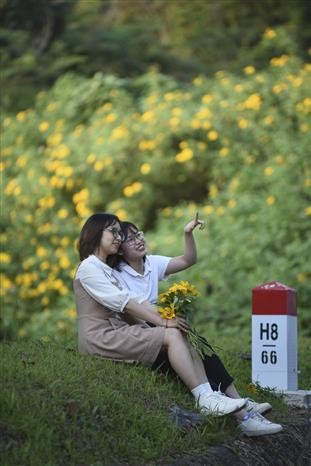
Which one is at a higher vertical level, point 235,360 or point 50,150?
point 50,150

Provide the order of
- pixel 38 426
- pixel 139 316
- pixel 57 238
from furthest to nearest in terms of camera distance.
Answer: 1. pixel 57 238
2. pixel 139 316
3. pixel 38 426

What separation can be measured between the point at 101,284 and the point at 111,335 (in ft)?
0.92

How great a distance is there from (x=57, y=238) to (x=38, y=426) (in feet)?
20.6

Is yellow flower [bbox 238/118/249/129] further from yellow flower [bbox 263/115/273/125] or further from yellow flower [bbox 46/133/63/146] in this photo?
yellow flower [bbox 46/133/63/146]

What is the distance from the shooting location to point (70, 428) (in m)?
4.47

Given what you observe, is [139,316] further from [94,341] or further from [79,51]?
[79,51]

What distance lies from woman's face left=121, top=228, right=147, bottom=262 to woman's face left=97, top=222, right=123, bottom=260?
0.54 ft

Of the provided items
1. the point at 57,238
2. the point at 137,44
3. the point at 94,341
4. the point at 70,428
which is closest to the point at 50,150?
the point at 57,238

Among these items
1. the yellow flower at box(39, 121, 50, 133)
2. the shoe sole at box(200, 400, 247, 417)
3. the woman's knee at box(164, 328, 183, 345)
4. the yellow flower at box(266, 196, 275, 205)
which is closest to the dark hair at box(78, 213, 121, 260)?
the woman's knee at box(164, 328, 183, 345)

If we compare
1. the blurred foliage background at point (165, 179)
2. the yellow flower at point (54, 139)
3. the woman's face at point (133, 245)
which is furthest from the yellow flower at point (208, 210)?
the woman's face at point (133, 245)

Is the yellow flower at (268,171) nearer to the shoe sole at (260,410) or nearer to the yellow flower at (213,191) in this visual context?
the yellow flower at (213,191)

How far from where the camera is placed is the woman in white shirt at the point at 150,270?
5559mm

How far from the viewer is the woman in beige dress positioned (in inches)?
210

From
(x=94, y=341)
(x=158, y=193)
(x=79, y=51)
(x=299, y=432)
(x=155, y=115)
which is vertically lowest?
(x=299, y=432)
